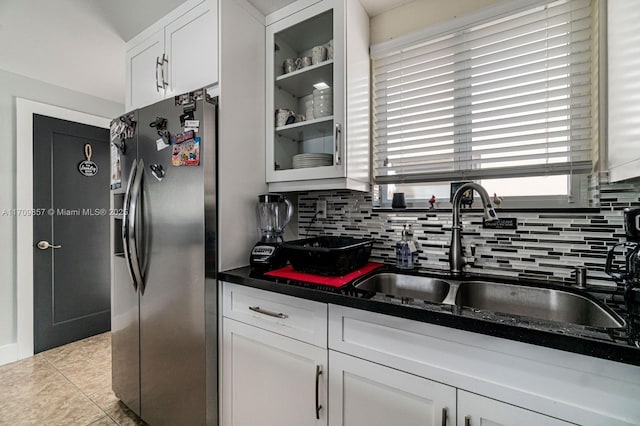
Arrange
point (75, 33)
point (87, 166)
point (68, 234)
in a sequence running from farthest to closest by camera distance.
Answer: point (87, 166)
point (68, 234)
point (75, 33)

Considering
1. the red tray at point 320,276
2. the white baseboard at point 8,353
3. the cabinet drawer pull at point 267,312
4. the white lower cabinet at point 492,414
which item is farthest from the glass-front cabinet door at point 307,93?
the white baseboard at point 8,353

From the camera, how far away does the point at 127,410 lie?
179cm

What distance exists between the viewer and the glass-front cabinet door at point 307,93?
1.45m

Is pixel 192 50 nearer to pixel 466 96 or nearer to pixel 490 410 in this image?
pixel 466 96

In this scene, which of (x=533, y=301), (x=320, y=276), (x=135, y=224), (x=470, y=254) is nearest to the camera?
(x=533, y=301)

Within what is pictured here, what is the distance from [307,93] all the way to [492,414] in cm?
180

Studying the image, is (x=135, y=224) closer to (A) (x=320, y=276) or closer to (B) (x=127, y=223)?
(B) (x=127, y=223)

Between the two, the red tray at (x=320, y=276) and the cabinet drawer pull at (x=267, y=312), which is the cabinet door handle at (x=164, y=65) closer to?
the red tray at (x=320, y=276)

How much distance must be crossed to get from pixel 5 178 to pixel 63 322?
1.33 metres

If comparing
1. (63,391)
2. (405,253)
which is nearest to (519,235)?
(405,253)

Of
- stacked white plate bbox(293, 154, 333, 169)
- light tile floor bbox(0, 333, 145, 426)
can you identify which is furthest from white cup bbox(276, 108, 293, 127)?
light tile floor bbox(0, 333, 145, 426)

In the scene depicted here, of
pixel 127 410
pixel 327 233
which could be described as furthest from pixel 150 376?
pixel 327 233

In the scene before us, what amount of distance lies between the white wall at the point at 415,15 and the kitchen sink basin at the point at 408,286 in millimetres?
Answer: 1337

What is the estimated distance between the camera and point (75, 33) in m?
1.83
